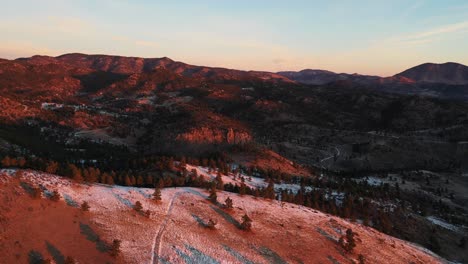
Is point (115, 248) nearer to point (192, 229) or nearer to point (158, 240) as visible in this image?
point (158, 240)

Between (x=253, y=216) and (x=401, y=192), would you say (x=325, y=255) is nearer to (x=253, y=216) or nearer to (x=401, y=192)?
(x=253, y=216)

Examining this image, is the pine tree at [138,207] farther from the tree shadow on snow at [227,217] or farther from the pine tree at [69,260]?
the pine tree at [69,260]

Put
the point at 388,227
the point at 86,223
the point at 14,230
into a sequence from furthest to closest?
1. the point at 388,227
2. the point at 86,223
3. the point at 14,230

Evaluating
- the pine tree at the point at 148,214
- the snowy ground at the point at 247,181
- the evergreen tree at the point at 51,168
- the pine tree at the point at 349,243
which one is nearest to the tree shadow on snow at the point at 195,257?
the pine tree at the point at 148,214

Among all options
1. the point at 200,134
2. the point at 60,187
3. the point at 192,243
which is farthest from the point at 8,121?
the point at 192,243

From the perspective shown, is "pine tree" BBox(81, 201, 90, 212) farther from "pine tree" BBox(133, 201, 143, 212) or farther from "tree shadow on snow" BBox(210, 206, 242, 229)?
"tree shadow on snow" BBox(210, 206, 242, 229)

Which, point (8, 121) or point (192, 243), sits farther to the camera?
point (8, 121)

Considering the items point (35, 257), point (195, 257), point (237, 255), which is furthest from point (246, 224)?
point (35, 257)
